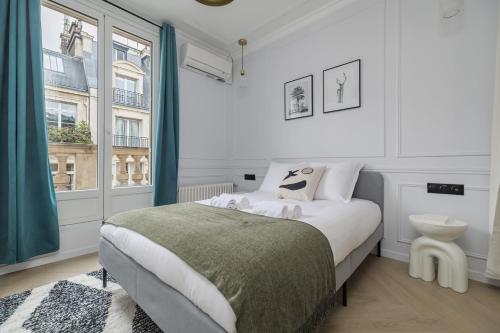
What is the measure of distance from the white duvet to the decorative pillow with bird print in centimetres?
10

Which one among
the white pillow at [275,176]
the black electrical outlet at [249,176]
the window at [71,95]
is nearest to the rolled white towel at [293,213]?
the white pillow at [275,176]

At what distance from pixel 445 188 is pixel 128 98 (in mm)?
3392

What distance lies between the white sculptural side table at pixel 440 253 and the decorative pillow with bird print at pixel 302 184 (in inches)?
32.0

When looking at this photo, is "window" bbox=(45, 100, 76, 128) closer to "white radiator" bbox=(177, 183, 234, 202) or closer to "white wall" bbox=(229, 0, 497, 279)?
"white radiator" bbox=(177, 183, 234, 202)

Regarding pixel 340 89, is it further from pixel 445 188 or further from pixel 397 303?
pixel 397 303

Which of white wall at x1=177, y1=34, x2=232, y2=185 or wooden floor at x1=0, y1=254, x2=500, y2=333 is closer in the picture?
wooden floor at x1=0, y1=254, x2=500, y2=333

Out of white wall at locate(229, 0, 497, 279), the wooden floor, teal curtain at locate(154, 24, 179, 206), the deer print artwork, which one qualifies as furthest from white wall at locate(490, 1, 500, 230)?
teal curtain at locate(154, 24, 179, 206)

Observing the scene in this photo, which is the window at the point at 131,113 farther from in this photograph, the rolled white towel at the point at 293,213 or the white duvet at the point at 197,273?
the rolled white towel at the point at 293,213

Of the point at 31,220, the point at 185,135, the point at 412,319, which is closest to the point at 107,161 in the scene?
the point at 31,220

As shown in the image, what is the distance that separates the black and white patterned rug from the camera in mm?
1301

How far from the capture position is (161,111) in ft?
9.21

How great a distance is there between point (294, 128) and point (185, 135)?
151cm

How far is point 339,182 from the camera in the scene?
7.29ft

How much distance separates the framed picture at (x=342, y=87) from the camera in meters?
2.47
